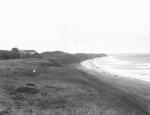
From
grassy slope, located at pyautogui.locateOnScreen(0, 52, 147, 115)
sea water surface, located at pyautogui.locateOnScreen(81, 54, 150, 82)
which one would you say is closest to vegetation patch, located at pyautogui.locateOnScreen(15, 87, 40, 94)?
grassy slope, located at pyautogui.locateOnScreen(0, 52, 147, 115)

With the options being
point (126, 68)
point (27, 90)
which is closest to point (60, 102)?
point (27, 90)

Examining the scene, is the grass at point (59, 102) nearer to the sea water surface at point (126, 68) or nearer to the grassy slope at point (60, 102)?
the grassy slope at point (60, 102)

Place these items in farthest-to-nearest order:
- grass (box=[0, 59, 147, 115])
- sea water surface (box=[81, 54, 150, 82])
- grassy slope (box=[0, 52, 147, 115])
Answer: sea water surface (box=[81, 54, 150, 82]) < grassy slope (box=[0, 52, 147, 115]) < grass (box=[0, 59, 147, 115])

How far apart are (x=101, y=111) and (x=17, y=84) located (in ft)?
31.9

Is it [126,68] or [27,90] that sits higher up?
[27,90]

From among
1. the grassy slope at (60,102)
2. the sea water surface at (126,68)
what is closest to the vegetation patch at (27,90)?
the grassy slope at (60,102)

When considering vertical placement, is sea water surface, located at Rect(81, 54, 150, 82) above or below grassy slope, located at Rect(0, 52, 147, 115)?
below

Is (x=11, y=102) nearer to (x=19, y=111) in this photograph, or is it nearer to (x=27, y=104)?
(x=27, y=104)

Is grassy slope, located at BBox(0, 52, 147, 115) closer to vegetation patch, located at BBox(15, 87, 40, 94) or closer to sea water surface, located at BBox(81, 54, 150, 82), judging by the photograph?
vegetation patch, located at BBox(15, 87, 40, 94)

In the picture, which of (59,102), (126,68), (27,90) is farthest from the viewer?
(126,68)

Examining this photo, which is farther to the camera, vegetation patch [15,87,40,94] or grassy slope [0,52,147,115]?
vegetation patch [15,87,40,94]

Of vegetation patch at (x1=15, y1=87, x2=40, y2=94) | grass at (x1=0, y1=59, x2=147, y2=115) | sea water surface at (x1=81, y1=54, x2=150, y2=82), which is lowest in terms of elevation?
sea water surface at (x1=81, y1=54, x2=150, y2=82)

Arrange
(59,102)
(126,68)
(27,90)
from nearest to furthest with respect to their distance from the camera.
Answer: (59,102) → (27,90) → (126,68)

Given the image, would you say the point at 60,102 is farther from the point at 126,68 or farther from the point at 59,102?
the point at 126,68
